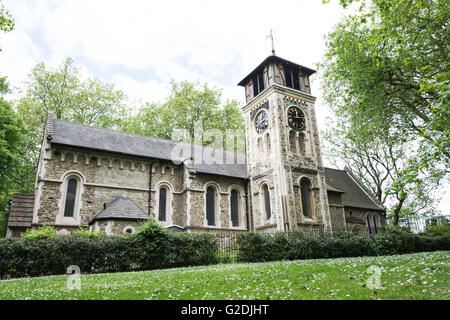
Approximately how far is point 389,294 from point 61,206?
1724 centimetres

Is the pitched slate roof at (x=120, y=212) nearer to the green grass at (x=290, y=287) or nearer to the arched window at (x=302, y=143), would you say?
the green grass at (x=290, y=287)

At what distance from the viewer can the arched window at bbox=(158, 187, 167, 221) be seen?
20.7 m

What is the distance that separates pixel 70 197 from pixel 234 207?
11469mm

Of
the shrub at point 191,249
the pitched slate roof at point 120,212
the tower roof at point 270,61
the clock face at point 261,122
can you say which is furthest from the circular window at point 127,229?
the tower roof at point 270,61

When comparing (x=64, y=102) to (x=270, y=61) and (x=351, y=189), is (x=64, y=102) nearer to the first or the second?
(x=270, y=61)

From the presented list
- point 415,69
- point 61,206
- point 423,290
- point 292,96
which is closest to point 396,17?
point 415,69

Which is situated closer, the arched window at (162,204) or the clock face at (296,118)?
the arched window at (162,204)

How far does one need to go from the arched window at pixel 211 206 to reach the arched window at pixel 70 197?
8.79 meters

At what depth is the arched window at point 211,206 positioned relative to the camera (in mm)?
21828

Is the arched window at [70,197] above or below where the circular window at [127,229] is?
above

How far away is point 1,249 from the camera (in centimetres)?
1134

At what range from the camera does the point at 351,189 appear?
99.7 ft

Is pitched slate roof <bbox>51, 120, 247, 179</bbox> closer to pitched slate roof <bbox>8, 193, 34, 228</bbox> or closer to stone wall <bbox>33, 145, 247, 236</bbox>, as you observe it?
stone wall <bbox>33, 145, 247, 236</bbox>
